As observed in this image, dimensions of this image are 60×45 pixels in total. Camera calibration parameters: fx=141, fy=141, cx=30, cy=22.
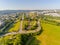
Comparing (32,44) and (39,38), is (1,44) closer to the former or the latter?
(32,44)

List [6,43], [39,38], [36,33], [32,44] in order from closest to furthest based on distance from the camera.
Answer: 1. [6,43]
2. [32,44]
3. [39,38]
4. [36,33]

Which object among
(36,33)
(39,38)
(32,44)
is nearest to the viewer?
(32,44)

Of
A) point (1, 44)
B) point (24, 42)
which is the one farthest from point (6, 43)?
point (24, 42)

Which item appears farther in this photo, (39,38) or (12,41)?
(39,38)

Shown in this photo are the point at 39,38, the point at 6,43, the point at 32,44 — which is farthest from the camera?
the point at 39,38

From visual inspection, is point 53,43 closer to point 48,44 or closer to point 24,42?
point 48,44

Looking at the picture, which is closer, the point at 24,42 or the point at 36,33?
the point at 24,42

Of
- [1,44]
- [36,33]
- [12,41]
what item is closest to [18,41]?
[12,41]
